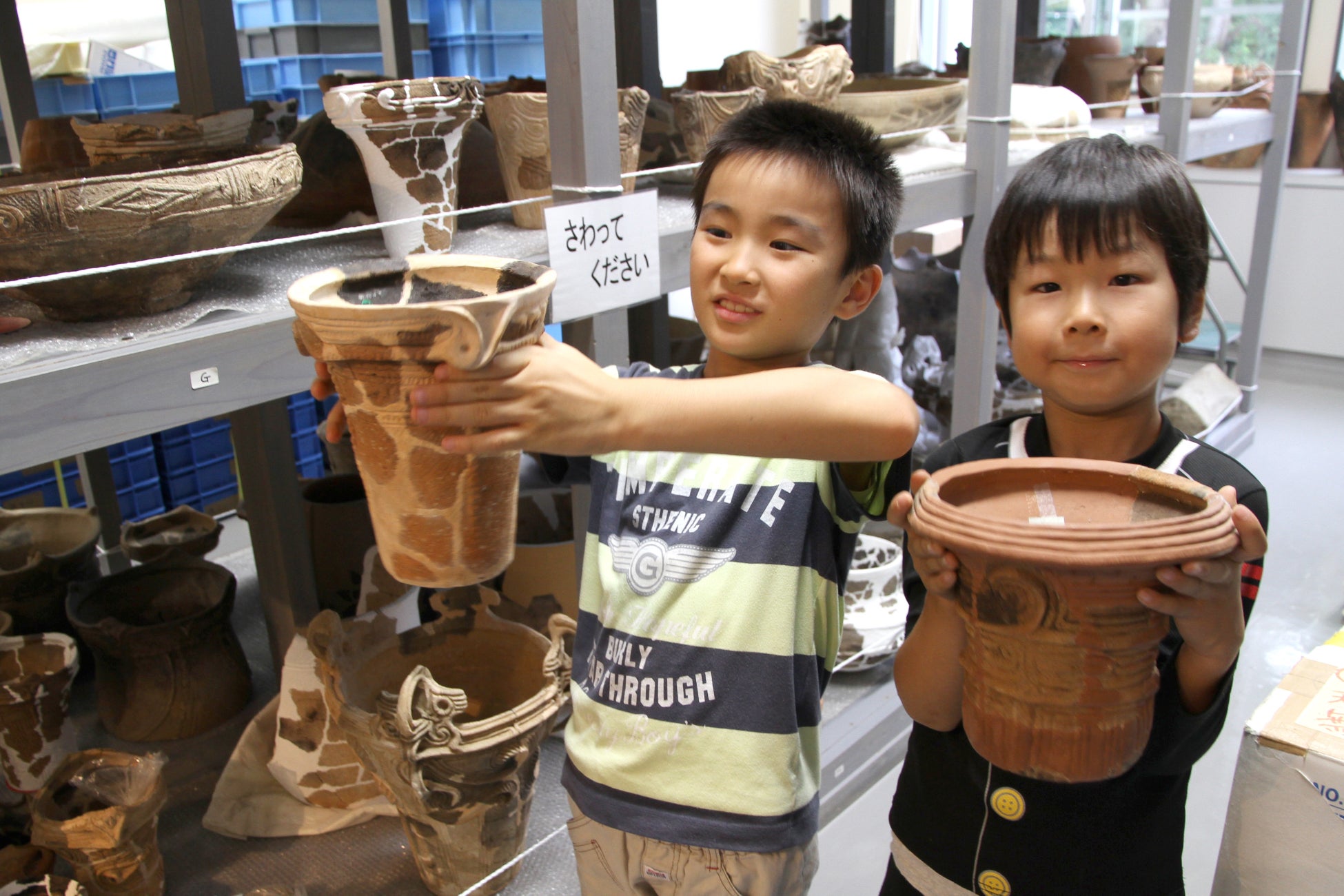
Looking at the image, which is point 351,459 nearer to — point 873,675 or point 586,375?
point 873,675

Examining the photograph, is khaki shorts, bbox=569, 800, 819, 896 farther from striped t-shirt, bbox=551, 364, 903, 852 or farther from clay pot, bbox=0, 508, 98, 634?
clay pot, bbox=0, 508, 98, 634

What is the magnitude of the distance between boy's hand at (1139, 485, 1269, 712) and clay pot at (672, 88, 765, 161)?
0.99 m

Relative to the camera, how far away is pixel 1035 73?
259cm

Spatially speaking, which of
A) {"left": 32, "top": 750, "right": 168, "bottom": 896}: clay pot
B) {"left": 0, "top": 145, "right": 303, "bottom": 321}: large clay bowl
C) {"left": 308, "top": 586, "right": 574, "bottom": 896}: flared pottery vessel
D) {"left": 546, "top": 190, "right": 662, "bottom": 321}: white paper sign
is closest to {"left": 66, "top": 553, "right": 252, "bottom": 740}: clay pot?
{"left": 32, "top": 750, "right": 168, "bottom": 896}: clay pot

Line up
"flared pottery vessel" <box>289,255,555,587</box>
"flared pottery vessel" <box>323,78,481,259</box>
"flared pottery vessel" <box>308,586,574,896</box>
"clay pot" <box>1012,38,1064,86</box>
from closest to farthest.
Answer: "flared pottery vessel" <box>289,255,555,587</box> < "flared pottery vessel" <box>323,78,481,259</box> < "flared pottery vessel" <box>308,586,574,896</box> < "clay pot" <box>1012,38,1064,86</box>

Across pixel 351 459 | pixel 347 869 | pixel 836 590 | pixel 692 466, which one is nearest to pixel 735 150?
pixel 692 466

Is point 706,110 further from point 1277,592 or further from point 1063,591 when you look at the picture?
point 1277,592

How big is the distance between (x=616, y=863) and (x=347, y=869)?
0.70 metres

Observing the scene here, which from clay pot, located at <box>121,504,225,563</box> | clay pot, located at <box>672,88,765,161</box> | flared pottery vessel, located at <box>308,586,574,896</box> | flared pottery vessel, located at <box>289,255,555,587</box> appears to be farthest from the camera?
clay pot, located at <box>121,504,225,563</box>

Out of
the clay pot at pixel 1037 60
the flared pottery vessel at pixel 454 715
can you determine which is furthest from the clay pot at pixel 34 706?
the clay pot at pixel 1037 60

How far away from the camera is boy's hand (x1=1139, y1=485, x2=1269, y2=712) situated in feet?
2.18

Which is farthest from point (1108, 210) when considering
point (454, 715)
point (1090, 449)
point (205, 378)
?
point (454, 715)

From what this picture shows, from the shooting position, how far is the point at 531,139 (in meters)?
1.34

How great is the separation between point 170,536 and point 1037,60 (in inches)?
91.7
